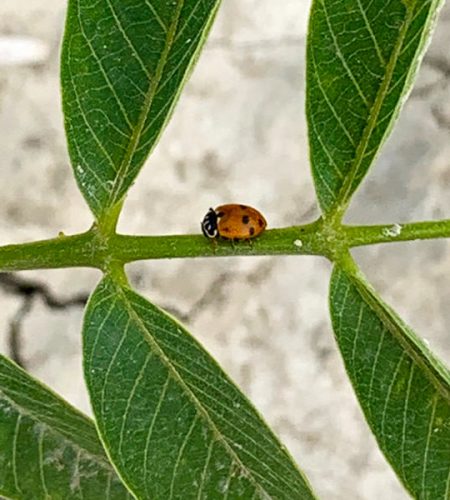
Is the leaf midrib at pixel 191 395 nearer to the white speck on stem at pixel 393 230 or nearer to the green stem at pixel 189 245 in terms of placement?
the green stem at pixel 189 245

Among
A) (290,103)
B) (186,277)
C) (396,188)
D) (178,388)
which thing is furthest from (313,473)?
(178,388)

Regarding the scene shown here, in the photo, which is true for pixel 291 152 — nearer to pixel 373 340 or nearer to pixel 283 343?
pixel 283 343

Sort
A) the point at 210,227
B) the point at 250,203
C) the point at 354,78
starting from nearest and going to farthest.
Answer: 1. the point at 354,78
2. the point at 210,227
3. the point at 250,203

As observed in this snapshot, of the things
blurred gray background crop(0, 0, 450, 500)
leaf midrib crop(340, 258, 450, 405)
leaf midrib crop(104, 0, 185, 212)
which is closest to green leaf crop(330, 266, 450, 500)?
leaf midrib crop(340, 258, 450, 405)

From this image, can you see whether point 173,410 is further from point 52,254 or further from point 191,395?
point 52,254

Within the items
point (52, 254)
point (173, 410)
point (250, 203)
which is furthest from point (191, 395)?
point (250, 203)
